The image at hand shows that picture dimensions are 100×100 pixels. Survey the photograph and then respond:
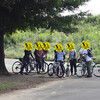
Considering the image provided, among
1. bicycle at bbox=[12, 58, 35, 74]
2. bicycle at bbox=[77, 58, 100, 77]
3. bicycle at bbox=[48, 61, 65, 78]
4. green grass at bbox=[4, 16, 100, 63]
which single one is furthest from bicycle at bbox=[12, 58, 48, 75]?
green grass at bbox=[4, 16, 100, 63]

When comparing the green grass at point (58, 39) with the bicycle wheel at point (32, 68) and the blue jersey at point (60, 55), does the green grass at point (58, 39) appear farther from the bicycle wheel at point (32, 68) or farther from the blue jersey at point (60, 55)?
the blue jersey at point (60, 55)

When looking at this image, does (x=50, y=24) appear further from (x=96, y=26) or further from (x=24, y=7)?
(x=96, y=26)

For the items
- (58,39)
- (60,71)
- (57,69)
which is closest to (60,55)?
(57,69)

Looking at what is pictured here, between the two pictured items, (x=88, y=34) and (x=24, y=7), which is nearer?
(x=24, y=7)

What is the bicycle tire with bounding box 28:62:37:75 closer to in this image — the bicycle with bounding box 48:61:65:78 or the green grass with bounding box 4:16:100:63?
the bicycle with bounding box 48:61:65:78

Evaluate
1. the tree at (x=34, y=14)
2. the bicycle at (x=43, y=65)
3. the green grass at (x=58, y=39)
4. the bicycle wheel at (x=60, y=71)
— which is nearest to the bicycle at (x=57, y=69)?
the bicycle wheel at (x=60, y=71)

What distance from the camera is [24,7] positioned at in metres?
16.0

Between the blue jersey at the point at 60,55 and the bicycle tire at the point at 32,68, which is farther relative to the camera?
the bicycle tire at the point at 32,68

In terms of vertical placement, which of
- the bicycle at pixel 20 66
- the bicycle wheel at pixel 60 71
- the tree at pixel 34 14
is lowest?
the bicycle wheel at pixel 60 71

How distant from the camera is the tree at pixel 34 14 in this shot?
51.3 feet

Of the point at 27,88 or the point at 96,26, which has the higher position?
the point at 96,26

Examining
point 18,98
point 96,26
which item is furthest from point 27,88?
point 96,26

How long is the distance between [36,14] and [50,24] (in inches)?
36.0

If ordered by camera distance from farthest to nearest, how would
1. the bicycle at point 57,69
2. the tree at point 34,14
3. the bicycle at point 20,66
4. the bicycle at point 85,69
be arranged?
the bicycle at point 20,66 → the bicycle at point 85,69 → the bicycle at point 57,69 → the tree at point 34,14
